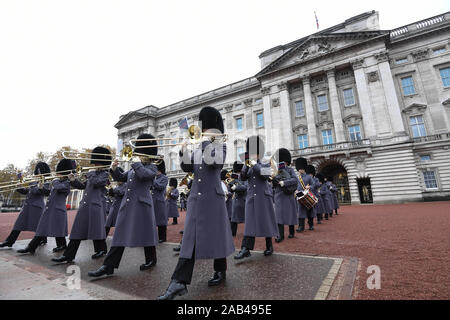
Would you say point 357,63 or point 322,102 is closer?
point 357,63

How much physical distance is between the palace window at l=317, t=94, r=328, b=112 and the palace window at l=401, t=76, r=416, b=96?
25.5 feet

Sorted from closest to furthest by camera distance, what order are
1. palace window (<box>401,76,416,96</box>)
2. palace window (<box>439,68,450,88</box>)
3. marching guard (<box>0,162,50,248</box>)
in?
marching guard (<box>0,162,50,248</box>), palace window (<box>439,68,450,88</box>), palace window (<box>401,76,416,96</box>)

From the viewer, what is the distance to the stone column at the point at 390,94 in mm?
22578

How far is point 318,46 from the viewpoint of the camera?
2789 cm

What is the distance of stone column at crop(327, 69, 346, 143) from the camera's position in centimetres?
2528

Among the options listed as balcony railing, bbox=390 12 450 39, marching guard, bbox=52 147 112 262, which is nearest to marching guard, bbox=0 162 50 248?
marching guard, bbox=52 147 112 262

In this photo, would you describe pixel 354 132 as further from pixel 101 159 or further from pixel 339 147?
pixel 101 159

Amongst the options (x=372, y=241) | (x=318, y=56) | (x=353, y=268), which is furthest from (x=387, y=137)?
(x=353, y=268)

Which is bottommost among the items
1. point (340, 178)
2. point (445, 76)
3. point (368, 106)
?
point (340, 178)

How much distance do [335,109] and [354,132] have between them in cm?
330

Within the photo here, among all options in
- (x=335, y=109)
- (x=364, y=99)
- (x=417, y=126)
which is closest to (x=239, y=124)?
(x=335, y=109)

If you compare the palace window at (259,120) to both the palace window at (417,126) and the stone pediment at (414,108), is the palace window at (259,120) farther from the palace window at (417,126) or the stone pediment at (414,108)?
the palace window at (417,126)

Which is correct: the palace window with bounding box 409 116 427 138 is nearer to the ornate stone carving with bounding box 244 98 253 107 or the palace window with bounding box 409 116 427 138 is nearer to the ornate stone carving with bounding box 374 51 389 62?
the ornate stone carving with bounding box 374 51 389 62
